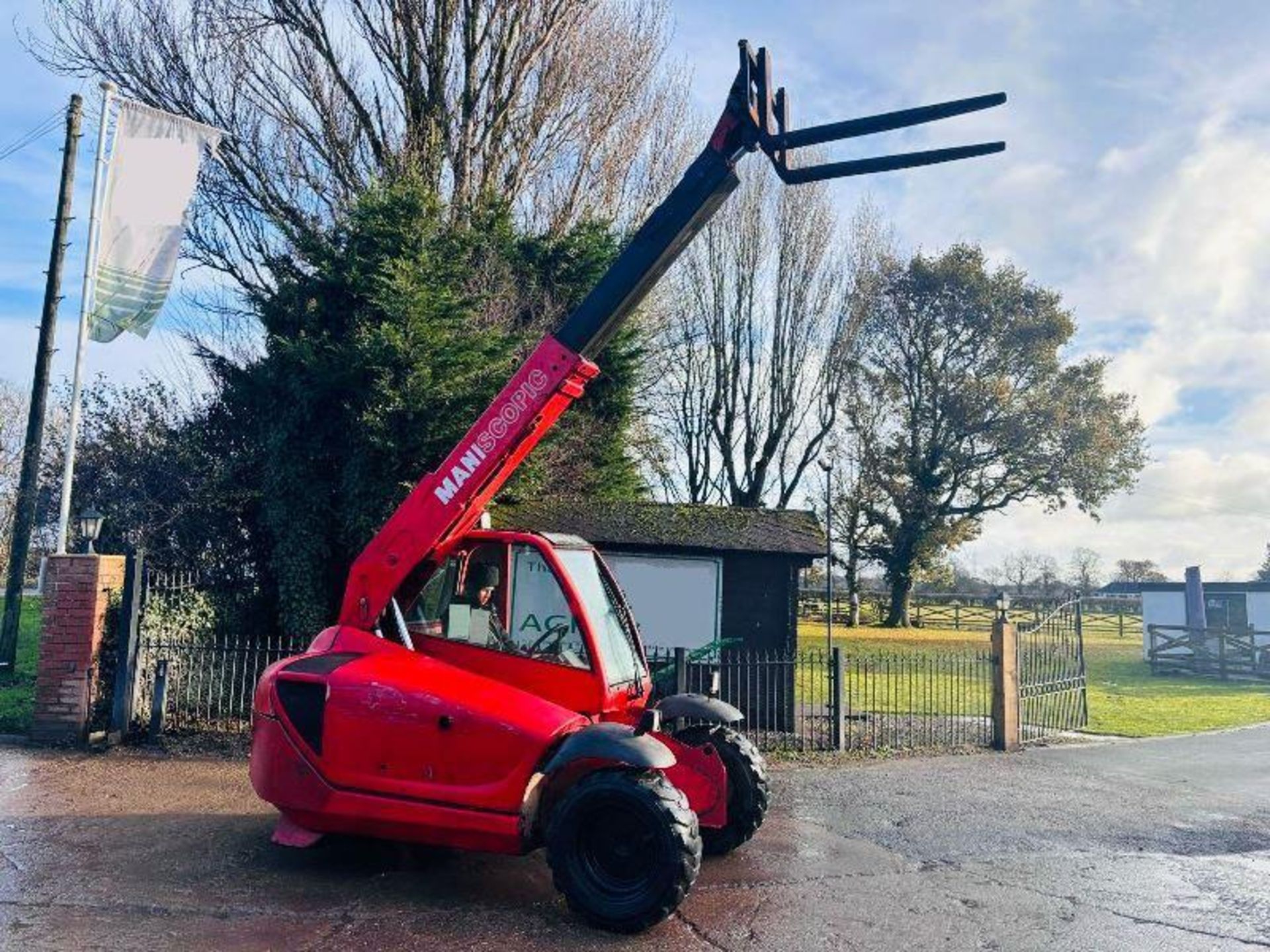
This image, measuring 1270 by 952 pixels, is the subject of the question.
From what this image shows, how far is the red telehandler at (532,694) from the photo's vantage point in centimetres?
572

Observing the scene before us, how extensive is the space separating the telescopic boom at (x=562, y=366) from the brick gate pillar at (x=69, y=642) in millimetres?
5580

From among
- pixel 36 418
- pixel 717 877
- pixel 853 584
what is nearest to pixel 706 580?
pixel 717 877

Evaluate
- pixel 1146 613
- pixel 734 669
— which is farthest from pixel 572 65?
pixel 1146 613

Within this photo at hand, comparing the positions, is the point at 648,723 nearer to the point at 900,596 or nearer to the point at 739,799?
the point at 739,799

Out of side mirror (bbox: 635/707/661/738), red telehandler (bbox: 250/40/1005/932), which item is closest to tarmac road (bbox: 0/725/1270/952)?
red telehandler (bbox: 250/40/1005/932)

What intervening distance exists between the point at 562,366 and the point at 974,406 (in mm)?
30218

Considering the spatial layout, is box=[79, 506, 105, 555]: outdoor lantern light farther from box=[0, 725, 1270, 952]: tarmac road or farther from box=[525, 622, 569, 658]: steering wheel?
box=[525, 622, 569, 658]: steering wheel

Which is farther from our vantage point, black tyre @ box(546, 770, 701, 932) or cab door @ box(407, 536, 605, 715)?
cab door @ box(407, 536, 605, 715)

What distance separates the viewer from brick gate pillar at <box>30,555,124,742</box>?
10602 mm

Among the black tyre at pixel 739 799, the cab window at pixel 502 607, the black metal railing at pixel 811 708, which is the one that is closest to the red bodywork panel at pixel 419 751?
the cab window at pixel 502 607

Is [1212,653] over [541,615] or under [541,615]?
under

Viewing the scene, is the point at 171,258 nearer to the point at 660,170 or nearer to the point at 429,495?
the point at 429,495

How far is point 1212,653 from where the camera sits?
1027 inches

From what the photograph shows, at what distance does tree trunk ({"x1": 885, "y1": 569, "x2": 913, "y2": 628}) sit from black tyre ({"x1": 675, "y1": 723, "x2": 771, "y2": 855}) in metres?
30.7
